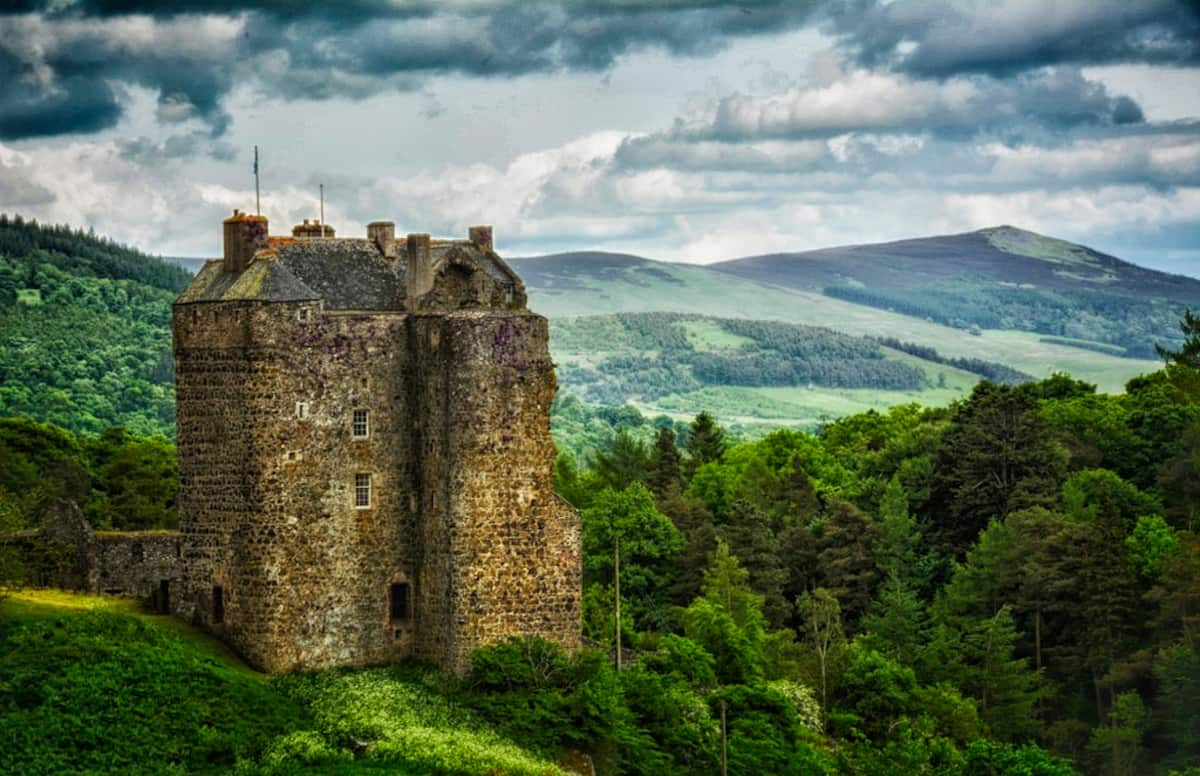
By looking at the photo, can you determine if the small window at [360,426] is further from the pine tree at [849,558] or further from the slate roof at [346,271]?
the pine tree at [849,558]

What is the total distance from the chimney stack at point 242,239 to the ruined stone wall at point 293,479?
6.34 feet

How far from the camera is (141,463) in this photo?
94750 millimetres

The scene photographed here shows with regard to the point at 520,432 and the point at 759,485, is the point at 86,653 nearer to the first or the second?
the point at 520,432

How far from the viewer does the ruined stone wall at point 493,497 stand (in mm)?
48500

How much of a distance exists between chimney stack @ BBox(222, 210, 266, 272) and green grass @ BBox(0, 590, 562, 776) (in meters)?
11.0

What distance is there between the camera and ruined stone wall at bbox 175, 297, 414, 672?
48.0 metres

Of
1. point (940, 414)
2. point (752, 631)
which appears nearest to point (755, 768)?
point (752, 631)

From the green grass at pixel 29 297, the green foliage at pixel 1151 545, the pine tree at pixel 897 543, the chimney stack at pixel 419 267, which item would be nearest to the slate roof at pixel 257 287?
the chimney stack at pixel 419 267

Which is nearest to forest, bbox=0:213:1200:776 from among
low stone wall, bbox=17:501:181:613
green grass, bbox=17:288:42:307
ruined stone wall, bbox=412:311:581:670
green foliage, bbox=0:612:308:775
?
green foliage, bbox=0:612:308:775

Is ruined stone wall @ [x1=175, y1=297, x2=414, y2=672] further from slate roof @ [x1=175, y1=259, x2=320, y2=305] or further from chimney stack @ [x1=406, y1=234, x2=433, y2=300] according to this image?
chimney stack @ [x1=406, y1=234, x2=433, y2=300]

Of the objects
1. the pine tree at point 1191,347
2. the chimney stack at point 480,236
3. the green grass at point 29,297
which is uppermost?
the green grass at point 29,297

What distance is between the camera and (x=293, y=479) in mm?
48312

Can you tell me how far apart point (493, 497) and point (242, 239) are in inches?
430

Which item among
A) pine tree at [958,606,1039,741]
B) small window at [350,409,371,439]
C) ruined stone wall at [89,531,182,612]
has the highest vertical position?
small window at [350,409,371,439]
